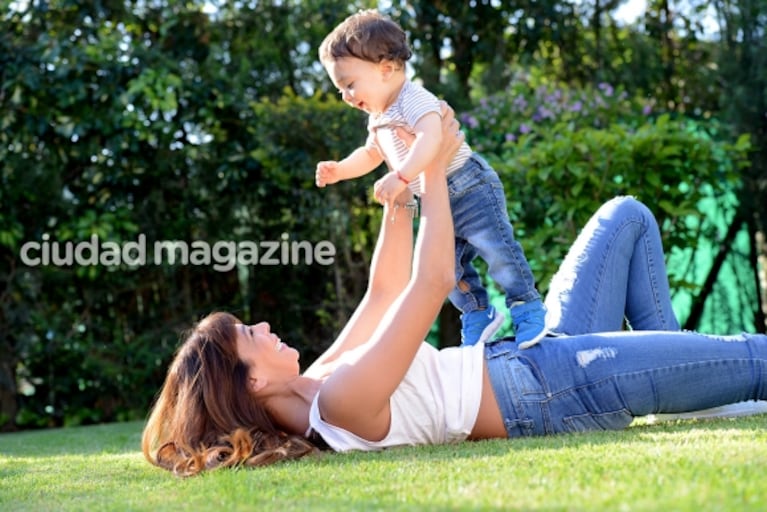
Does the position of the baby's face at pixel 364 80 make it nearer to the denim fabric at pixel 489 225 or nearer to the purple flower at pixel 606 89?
the denim fabric at pixel 489 225

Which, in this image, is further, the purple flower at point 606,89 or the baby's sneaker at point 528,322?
the purple flower at point 606,89

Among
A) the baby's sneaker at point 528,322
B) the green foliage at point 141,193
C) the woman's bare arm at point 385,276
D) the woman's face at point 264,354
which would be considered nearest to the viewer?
the woman's face at point 264,354

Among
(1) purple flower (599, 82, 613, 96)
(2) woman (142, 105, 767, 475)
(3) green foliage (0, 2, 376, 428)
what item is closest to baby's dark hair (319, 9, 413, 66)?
(2) woman (142, 105, 767, 475)

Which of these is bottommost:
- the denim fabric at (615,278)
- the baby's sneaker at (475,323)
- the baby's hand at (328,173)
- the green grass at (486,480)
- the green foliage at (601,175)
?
the green grass at (486,480)

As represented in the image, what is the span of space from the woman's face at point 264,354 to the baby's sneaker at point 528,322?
0.61 meters

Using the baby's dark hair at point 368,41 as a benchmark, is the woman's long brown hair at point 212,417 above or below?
below

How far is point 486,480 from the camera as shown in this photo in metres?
1.97

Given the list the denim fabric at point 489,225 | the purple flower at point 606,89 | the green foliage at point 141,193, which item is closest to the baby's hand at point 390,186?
the denim fabric at point 489,225

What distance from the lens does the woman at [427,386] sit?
2445 mm

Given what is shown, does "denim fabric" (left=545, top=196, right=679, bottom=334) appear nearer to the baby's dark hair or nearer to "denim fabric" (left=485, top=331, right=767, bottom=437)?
"denim fabric" (left=485, top=331, right=767, bottom=437)

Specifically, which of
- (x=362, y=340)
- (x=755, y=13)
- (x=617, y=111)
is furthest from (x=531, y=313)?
(x=755, y=13)

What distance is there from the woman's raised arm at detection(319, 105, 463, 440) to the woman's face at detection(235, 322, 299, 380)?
0.19 metres

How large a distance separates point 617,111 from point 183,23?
10.1 ft

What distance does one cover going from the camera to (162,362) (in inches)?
265
